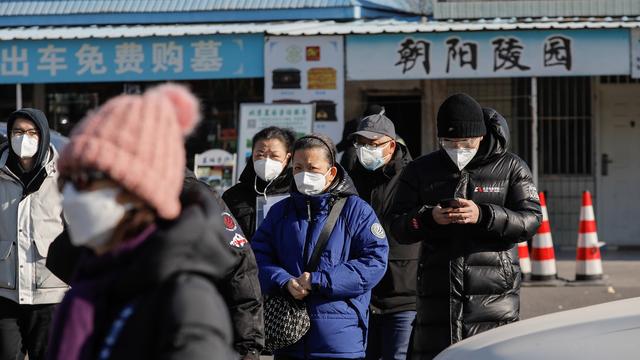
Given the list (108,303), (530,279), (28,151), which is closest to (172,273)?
(108,303)

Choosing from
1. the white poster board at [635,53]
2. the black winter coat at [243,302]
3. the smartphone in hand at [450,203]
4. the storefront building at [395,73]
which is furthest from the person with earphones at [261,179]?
the white poster board at [635,53]

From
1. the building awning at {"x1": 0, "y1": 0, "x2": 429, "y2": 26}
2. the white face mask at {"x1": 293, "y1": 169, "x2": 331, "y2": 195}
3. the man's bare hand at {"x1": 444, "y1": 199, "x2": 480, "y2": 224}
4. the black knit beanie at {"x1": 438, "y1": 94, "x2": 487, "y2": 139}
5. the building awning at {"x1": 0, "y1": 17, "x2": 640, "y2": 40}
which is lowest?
the man's bare hand at {"x1": 444, "y1": 199, "x2": 480, "y2": 224}

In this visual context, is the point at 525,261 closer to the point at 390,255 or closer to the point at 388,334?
the point at 390,255

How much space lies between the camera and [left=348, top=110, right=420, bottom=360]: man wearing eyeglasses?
20.7 ft

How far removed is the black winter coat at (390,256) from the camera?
633 cm

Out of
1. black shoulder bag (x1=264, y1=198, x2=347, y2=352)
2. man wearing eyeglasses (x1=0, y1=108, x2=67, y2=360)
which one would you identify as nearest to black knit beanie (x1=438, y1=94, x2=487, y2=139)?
black shoulder bag (x1=264, y1=198, x2=347, y2=352)

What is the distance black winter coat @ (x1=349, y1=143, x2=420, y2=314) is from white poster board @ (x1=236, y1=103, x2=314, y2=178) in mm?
7440

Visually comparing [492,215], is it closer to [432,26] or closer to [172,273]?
[172,273]

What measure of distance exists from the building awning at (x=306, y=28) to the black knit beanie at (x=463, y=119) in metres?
8.83

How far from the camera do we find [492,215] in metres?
5.32

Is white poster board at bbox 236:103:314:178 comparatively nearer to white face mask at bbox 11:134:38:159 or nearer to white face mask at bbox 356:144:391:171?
white face mask at bbox 356:144:391:171

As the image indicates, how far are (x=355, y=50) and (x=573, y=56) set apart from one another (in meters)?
2.73

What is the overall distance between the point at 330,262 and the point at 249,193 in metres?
1.09

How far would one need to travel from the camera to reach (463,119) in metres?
5.54
